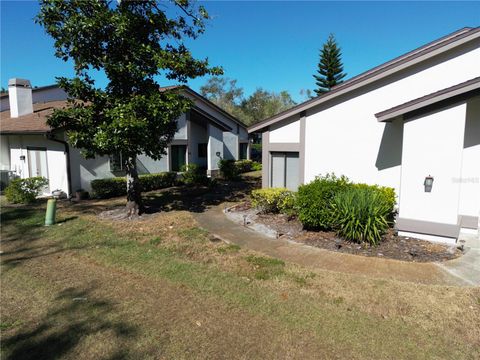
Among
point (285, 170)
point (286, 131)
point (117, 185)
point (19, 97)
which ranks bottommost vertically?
point (117, 185)

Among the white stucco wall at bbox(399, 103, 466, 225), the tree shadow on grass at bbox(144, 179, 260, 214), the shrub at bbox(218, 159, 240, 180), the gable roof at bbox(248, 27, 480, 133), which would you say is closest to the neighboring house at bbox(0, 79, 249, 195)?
the shrub at bbox(218, 159, 240, 180)

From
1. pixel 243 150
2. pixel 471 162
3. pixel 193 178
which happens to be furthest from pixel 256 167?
pixel 471 162

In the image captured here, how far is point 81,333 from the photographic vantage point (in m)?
4.54

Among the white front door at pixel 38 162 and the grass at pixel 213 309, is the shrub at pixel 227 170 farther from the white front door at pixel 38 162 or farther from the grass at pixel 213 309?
the grass at pixel 213 309

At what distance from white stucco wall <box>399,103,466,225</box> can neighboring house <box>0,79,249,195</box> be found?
740 centimetres

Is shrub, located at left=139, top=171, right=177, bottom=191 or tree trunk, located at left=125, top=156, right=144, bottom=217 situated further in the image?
shrub, located at left=139, top=171, right=177, bottom=191

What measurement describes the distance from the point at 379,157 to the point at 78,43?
387 inches

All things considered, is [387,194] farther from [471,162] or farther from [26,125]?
[26,125]

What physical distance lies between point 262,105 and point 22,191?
53.8 metres

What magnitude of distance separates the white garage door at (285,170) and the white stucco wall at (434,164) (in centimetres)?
421

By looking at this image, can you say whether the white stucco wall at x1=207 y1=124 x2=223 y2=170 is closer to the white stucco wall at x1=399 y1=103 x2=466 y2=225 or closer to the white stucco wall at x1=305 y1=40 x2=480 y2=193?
the white stucco wall at x1=305 y1=40 x2=480 y2=193

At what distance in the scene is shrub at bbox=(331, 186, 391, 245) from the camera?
8.19 meters

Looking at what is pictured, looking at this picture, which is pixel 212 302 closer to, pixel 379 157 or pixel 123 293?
pixel 123 293

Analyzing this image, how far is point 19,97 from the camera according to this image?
1931 cm
